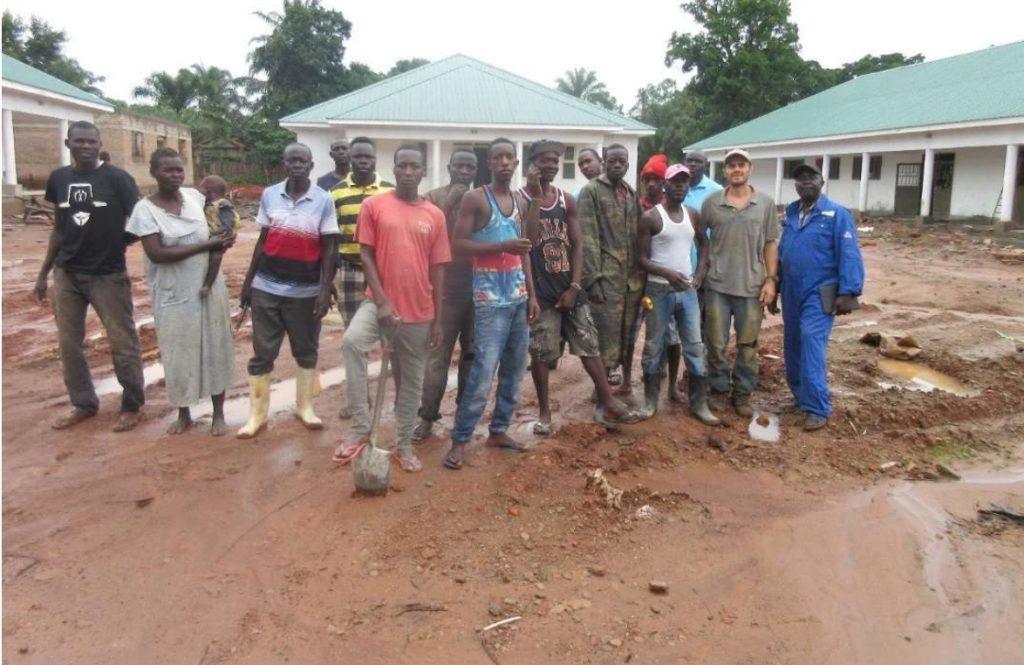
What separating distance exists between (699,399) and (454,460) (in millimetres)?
1831

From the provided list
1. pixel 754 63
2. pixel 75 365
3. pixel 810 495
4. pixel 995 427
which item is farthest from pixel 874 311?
pixel 754 63

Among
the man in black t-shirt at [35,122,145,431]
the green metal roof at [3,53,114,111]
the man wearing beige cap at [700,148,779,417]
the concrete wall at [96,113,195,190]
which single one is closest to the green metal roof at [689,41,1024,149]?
the man wearing beige cap at [700,148,779,417]

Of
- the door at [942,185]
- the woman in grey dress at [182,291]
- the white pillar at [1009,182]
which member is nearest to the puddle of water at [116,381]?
the woman in grey dress at [182,291]

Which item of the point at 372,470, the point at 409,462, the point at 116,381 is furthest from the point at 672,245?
the point at 116,381

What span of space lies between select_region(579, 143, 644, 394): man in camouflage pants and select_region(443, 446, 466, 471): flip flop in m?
1.25

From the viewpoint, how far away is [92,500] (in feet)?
13.0

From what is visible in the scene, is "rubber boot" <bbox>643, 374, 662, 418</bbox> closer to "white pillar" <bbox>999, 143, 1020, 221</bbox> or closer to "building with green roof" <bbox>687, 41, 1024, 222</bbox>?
"building with green roof" <bbox>687, 41, 1024, 222</bbox>

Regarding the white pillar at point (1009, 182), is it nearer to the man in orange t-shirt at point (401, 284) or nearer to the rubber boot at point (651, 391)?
the rubber boot at point (651, 391)

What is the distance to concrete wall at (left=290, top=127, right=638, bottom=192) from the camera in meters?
22.9

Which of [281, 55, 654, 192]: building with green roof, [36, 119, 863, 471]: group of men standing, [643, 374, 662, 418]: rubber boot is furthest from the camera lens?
[281, 55, 654, 192]: building with green roof

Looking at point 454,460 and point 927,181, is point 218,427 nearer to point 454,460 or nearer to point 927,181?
point 454,460

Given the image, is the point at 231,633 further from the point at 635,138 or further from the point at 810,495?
the point at 635,138

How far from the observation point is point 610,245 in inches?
195

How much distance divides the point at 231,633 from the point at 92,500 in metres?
1.59
